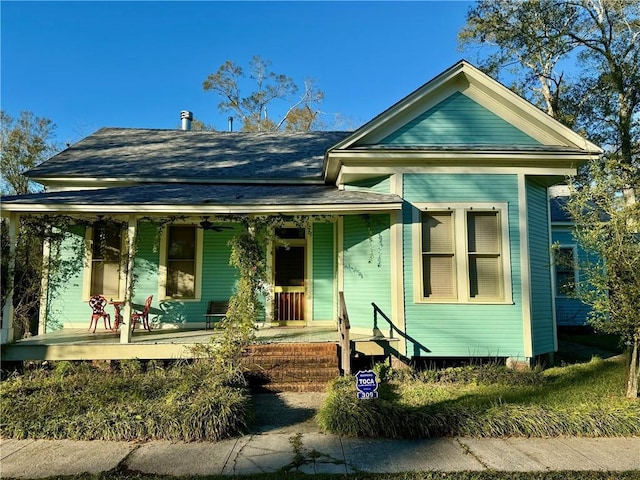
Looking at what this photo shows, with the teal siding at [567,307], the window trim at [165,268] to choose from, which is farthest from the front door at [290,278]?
the teal siding at [567,307]

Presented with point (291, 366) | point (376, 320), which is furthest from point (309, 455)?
point (376, 320)

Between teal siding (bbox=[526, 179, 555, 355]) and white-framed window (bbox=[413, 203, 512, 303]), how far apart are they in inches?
29.1

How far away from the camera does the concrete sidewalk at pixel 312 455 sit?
421 cm

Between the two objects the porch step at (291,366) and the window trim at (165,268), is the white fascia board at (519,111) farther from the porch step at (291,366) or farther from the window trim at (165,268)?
the window trim at (165,268)

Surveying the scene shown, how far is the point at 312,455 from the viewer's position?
4504 millimetres

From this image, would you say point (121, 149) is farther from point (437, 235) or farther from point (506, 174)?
point (506, 174)

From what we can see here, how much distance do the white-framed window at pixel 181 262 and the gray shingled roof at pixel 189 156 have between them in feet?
4.98

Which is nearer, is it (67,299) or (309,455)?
(309,455)

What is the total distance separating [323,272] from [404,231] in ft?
8.27

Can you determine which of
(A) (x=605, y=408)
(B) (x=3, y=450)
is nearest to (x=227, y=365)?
(B) (x=3, y=450)

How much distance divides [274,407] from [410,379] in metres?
2.64

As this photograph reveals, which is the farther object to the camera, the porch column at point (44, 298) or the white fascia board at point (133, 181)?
the white fascia board at point (133, 181)

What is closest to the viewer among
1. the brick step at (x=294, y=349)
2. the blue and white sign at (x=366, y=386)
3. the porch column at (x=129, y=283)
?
the blue and white sign at (x=366, y=386)

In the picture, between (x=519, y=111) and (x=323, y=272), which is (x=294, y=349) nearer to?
(x=323, y=272)
